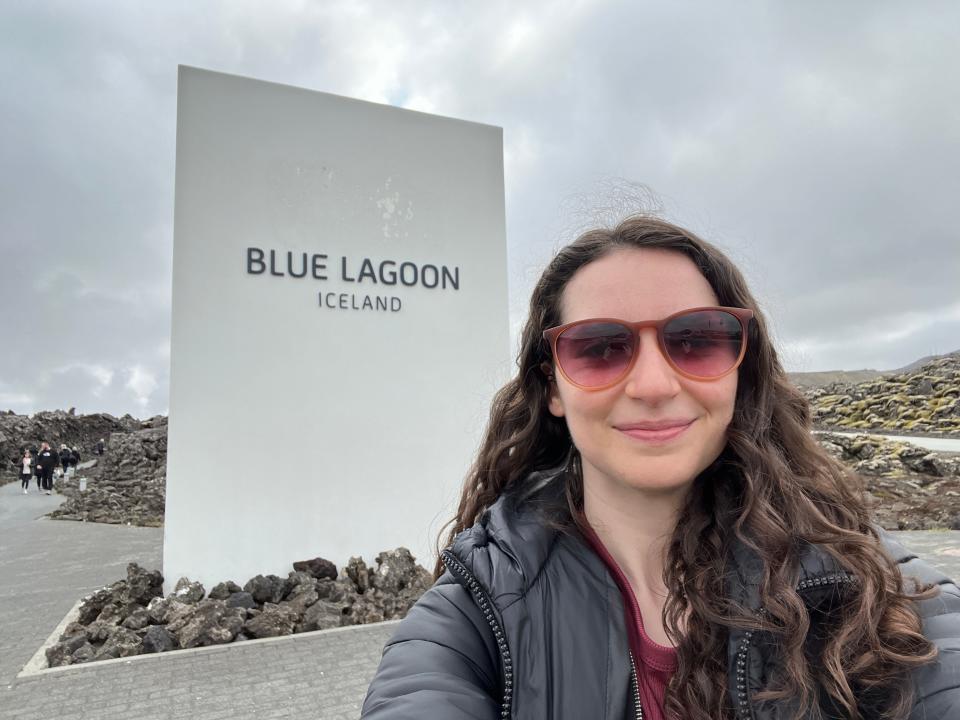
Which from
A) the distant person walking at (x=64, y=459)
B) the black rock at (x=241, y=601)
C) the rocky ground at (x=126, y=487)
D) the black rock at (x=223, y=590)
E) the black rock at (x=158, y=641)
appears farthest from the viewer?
the distant person walking at (x=64, y=459)

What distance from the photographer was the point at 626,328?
48.7 inches

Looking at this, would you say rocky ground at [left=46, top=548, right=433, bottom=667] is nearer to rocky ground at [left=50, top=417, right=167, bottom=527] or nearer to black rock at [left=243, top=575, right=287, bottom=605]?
black rock at [left=243, top=575, right=287, bottom=605]

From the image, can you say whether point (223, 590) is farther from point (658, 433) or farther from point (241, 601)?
point (658, 433)

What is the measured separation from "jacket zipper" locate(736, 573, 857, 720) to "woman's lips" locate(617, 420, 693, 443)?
→ 332mm

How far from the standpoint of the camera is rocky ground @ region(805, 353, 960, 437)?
17.6 meters

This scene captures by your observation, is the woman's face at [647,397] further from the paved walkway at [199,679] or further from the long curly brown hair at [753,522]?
the paved walkway at [199,679]

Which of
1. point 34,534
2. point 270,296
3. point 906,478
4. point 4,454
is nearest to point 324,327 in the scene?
point 270,296

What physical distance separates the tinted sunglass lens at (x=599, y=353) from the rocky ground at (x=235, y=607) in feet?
15.8

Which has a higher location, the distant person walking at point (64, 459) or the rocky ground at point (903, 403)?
the rocky ground at point (903, 403)

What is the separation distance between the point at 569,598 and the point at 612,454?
11.4 inches

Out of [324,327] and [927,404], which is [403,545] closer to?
[324,327]

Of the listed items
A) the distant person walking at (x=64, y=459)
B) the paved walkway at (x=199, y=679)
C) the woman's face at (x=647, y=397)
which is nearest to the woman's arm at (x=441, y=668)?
the woman's face at (x=647, y=397)

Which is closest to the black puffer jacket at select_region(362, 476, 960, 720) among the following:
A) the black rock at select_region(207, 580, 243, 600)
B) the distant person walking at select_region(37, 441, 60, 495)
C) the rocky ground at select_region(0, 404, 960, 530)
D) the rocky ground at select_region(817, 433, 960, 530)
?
the black rock at select_region(207, 580, 243, 600)

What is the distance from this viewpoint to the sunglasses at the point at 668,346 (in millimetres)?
1224
